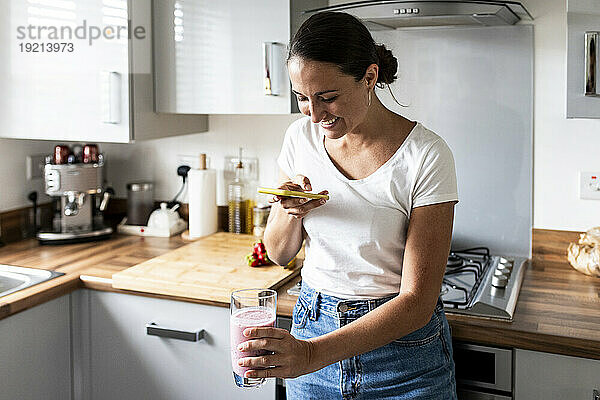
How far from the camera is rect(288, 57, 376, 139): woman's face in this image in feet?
4.76

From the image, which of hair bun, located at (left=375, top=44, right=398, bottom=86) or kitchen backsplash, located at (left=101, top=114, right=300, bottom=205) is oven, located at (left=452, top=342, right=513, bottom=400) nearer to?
hair bun, located at (left=375, top=44, right=398, bottom=86)

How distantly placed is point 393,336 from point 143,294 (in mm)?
948

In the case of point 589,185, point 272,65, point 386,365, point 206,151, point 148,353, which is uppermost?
point 272,65

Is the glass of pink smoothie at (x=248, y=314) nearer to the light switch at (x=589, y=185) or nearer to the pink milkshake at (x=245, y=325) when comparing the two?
the pink milkshake at (x=245, y=325)

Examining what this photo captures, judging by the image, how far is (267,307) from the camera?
138 cm

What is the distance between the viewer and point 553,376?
172 centimetres

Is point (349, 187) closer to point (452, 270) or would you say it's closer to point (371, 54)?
point (371, 54)

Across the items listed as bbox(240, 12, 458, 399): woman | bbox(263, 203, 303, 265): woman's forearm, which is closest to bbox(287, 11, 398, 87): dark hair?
bbox(240, 12, 458, 399): woman

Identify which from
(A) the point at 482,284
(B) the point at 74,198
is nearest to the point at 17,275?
(B) the point at 74,198

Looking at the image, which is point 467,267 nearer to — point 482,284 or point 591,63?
point 482,284

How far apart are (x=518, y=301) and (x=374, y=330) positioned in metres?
0.69

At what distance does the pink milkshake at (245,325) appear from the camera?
52.6 inches

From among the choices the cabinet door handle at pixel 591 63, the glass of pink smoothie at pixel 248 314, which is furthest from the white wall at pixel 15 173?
the cabinet door handle at pixel 591 63

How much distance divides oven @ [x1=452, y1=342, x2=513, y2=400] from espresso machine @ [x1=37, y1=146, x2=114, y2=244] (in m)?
1.54
